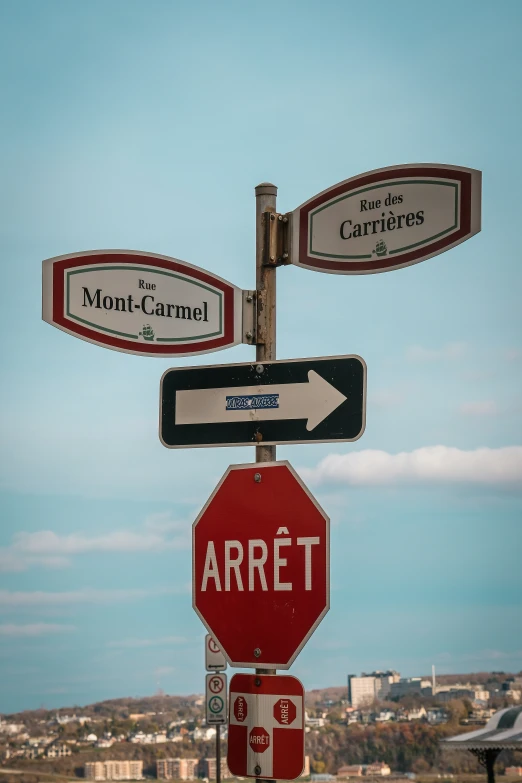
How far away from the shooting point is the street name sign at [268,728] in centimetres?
358

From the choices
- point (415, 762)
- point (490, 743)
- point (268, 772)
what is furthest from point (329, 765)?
point (268, 772)

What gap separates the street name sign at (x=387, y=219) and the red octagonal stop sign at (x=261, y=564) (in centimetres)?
94

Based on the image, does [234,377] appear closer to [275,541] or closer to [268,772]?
[275,541]

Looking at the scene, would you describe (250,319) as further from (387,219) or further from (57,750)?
(57,750)


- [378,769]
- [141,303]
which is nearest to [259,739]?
[141,303]

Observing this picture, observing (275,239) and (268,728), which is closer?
(268,728)

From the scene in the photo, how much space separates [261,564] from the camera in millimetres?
3674

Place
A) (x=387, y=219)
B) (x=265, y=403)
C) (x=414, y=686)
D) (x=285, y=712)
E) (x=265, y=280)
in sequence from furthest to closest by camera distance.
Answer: (x=414, y=686) → (x=265, y=280) → (x=387, y=219) → (x=265, y=403) → (x=285, y=712)

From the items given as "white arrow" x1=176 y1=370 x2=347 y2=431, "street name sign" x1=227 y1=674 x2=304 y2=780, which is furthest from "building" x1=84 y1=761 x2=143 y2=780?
"white arrow" x1=176 y1=370 x2=347 y2=431

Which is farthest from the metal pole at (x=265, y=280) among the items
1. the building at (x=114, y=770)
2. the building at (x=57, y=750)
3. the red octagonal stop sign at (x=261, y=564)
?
the building at (x=114, y=770)

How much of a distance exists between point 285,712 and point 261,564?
1.63 feet

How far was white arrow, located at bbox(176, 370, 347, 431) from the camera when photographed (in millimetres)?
3744

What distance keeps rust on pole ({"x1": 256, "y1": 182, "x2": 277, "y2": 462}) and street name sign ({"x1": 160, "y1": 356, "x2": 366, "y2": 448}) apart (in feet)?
0.64

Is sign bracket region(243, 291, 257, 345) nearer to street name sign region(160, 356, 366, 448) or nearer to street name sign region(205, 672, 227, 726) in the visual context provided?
street name sign region(160, 356, 366, 448)
